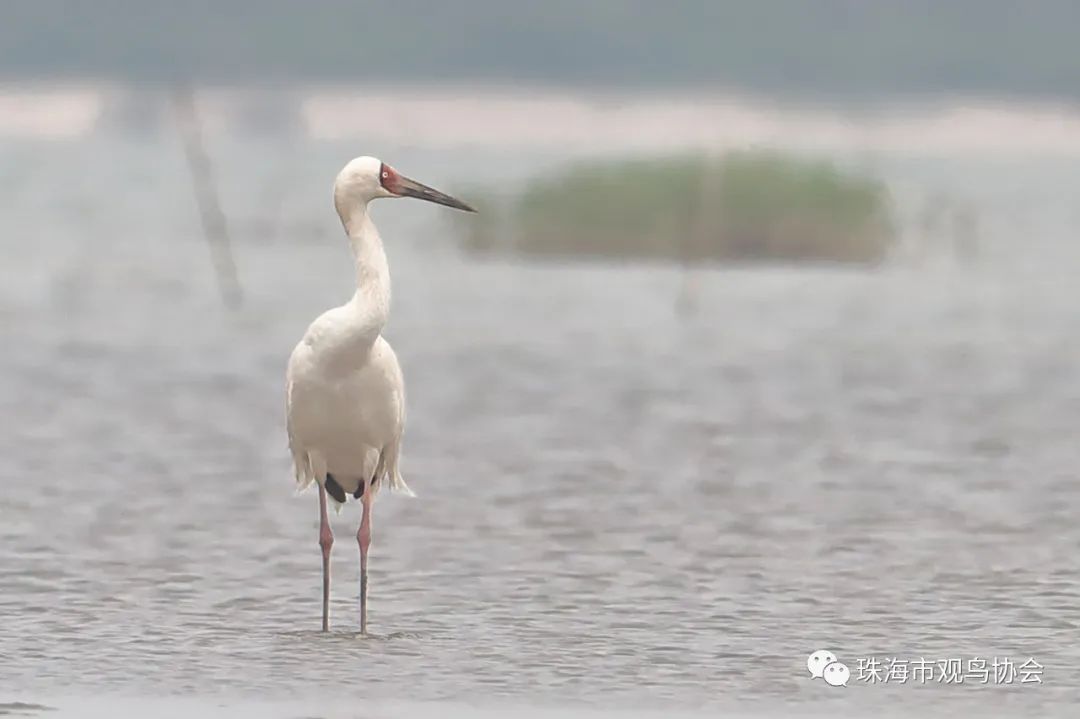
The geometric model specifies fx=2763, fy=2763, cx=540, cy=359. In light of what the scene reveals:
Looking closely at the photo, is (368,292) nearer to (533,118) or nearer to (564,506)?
(564,506)

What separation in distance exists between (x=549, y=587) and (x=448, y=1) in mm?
99510

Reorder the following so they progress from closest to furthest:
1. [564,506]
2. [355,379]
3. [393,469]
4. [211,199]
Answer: [355,379] < [393,469] < [564,506] < [211,199]

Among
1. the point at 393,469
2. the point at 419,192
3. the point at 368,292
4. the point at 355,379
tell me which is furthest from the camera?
the point at 393,469

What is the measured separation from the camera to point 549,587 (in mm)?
11406

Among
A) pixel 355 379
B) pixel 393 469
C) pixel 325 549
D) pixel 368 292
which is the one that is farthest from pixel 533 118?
pixel 368 292

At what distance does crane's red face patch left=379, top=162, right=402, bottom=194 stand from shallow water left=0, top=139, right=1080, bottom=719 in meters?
1.68

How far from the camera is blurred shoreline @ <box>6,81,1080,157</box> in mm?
80312

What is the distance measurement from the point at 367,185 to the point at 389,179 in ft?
0.30

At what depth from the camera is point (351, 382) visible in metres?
10.4

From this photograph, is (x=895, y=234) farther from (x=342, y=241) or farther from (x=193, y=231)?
(x=193, y=231)

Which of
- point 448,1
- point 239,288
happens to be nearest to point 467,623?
point 239,288

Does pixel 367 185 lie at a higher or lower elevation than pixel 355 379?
higher

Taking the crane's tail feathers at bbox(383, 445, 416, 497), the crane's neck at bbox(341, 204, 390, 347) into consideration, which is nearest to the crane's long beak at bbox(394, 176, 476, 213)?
the crane's neck at bbox(341, 204, 390, 347)

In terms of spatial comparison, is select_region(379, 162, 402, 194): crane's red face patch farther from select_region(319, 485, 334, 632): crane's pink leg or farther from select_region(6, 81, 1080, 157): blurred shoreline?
A: select_region(6, 81, 1080, 157): blurred shoreline
